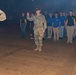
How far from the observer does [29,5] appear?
35531 mm

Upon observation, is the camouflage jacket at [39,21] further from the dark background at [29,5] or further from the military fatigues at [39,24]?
the dark background at [29,5]

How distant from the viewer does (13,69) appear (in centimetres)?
823

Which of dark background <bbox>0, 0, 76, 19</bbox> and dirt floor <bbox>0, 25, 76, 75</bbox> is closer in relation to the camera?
dirt floor <bbox>0, 25, 76, 75</bbox>

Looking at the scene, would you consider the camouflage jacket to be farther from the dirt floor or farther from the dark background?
the dark background

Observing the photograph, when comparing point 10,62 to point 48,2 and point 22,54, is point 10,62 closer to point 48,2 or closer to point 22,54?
point 22,54

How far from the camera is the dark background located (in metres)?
34.2

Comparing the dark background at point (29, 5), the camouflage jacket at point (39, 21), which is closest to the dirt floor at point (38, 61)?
the camouflage jacket at point (39, 21)

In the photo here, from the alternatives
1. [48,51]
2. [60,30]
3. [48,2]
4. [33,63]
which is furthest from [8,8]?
[33,63]

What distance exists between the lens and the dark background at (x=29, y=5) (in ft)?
112

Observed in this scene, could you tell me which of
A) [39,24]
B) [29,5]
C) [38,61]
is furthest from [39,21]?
[29,5]

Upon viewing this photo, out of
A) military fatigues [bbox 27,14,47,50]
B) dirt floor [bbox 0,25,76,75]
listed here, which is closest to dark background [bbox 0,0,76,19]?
dirt floor [bbox 0,25,76,75]

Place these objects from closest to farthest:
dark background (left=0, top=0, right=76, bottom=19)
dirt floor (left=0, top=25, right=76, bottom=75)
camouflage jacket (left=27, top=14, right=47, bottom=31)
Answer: dirt floor (left=0, top=25, right=76, bottom=75), camouflage jacket (left=27, top=14, right=47, bottom=31), dark background (left=0, top=0, right=76, bottom=19)

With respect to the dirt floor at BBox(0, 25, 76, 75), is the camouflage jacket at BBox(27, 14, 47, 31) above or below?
above

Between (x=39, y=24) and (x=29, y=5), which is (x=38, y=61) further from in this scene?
(x=29, y=5)
